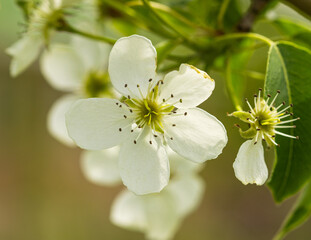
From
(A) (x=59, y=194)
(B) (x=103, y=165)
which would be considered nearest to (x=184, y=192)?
(B) (x=103, y=165)

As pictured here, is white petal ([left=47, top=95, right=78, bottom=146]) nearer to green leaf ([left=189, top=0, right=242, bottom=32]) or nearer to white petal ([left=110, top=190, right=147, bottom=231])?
white petal ([left=110, top=190, right=147, bottom=231])

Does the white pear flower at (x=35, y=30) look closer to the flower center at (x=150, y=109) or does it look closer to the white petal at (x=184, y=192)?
the flower center at (x=150, y=109)


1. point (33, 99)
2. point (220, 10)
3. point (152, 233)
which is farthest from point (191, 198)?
point (33, 99)

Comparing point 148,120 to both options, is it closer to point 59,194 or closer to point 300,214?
point 300,214

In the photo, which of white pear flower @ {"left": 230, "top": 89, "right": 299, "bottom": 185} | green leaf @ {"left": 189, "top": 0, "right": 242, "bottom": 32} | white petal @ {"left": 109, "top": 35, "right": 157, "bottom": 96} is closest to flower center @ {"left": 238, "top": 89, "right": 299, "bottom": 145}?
white pear flower @ {"left": 230, "top": 89, "right": 299, "bottom": 185}

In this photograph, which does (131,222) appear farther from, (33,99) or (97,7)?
(33,99)

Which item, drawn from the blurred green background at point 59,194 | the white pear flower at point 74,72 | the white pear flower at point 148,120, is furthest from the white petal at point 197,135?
the blurred green background at point 59,194
